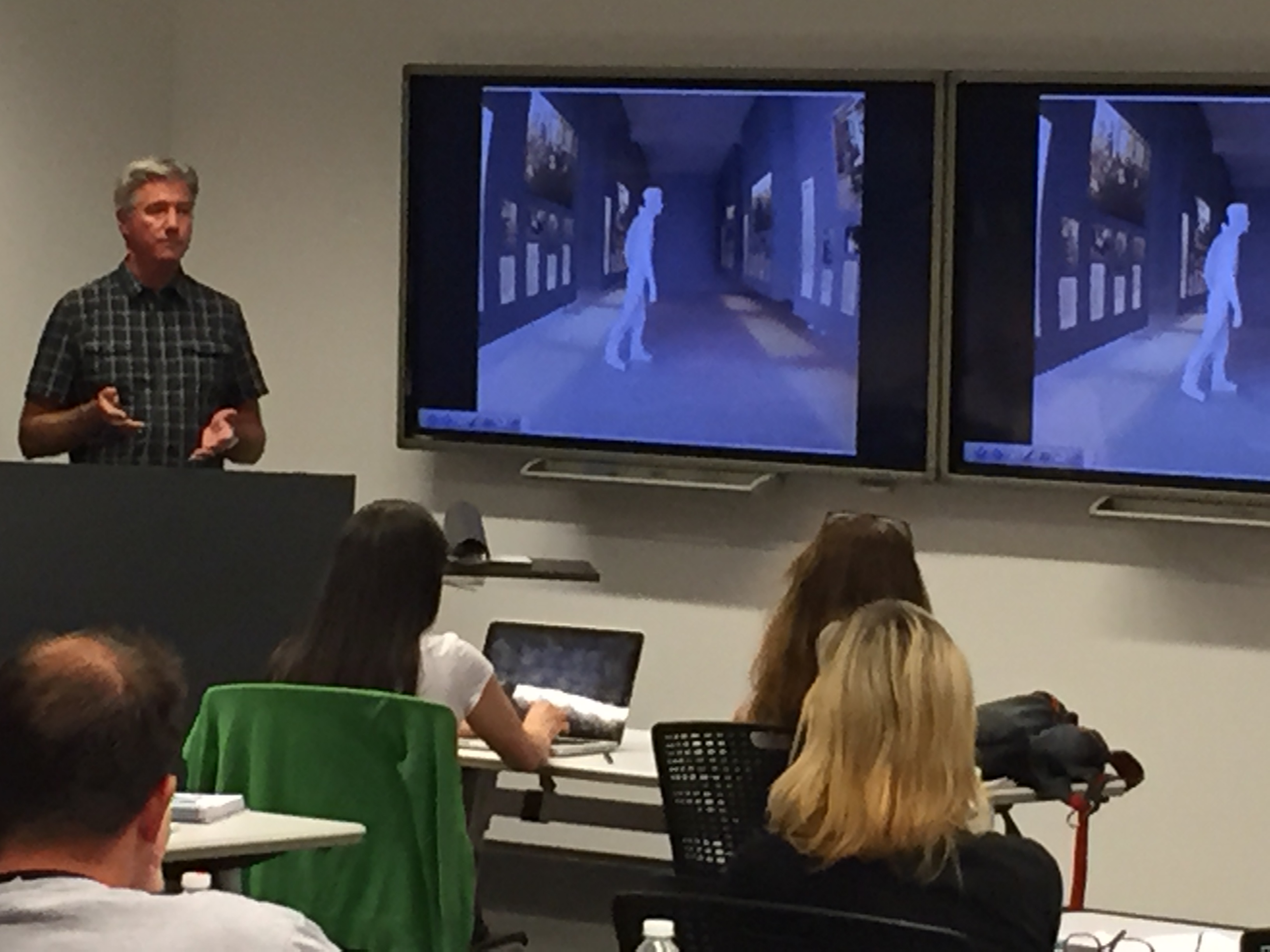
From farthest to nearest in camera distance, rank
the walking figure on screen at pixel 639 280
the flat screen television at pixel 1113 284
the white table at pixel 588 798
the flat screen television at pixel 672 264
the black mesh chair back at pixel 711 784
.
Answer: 1. the walking figure on screen at pixel 639 280
2. the flat screen television at pixel 672 264
3. the flat screen television at pixel 1113 284
4. the white table at pixel 588 798
5. the black mesh chair back at pixel 711 784

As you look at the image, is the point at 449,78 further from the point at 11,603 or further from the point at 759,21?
the point at 11,603

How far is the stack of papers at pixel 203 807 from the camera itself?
3838 mm

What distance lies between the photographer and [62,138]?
22.4 ft

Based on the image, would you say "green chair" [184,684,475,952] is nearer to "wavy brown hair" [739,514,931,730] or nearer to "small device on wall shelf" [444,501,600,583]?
"wavy brown hair" [739,514,931,730]

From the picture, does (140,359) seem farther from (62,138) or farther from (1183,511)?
(1183,511)

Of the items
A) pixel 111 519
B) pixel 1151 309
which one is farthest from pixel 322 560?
pixel 1151 309

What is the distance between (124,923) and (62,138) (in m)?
5.15

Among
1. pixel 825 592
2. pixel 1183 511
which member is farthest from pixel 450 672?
pixel 1183 511

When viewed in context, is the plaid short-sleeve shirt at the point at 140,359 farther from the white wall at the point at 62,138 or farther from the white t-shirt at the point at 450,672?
the white wall at the point at 62,138

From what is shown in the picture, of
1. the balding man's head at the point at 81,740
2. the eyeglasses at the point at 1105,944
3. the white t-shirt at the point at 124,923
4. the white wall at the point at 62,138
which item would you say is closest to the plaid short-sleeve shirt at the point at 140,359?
the white wall at the point at 62,138

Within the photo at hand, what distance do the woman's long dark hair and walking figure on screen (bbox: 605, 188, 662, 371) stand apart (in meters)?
2.20

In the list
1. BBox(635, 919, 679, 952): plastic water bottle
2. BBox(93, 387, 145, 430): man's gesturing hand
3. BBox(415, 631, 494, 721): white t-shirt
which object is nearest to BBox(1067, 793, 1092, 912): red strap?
BBox(415, 631, 494, 721): white t-shirt

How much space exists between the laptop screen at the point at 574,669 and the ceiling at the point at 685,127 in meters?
1.55

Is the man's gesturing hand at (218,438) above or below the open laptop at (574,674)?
above
